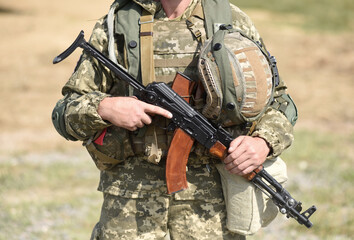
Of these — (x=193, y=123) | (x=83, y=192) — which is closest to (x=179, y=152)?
(x=193, y=123)

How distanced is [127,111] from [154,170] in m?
0.44

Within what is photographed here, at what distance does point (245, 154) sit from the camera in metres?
2.70

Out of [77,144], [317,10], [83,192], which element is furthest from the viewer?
[317,10]

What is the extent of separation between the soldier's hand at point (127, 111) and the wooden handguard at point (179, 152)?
16 centimetres

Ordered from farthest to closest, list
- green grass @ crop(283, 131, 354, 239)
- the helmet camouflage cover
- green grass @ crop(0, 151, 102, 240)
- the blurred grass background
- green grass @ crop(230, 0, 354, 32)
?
1. green grass @ crop(230, 0, 354, 32)
2. the blurred grass background
3. green grass @ crop(0, 151, 102, 240)
4. green grass @ crop(283, 131, 354, 239)
5. the helmet camouflage cover

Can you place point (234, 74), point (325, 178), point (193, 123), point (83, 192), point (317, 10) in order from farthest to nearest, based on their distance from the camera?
1. point (317, 10)
2. point (325, 178)
3. point (83, 192)
4. point (193, 123)
5. point (234, 74)

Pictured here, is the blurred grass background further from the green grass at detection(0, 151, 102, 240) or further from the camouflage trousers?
the camouflage trousers

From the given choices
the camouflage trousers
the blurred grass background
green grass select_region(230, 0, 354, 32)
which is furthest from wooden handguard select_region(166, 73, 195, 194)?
green grass select_region(230, 0, 354, 32)

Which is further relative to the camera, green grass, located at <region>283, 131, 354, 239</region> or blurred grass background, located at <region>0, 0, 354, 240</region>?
blurred grass background, located at <region>0, 0, 354, 240</region>

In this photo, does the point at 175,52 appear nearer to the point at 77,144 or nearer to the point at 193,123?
the point at 193,123

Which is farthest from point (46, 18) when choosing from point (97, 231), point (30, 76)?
point (97, 231)

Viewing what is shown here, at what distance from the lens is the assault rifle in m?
2.76

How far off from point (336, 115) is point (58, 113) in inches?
363

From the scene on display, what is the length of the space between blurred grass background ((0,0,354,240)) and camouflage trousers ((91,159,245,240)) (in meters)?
0.86
